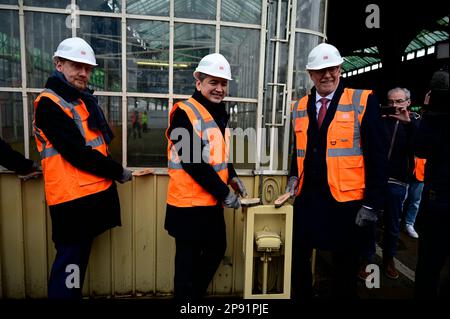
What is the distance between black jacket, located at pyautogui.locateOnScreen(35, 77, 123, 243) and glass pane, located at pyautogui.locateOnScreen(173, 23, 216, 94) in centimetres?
85

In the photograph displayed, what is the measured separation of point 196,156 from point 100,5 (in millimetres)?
1500

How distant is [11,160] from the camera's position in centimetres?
235

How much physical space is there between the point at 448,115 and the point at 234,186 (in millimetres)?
1468

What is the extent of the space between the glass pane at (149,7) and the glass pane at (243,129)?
3.01 feet

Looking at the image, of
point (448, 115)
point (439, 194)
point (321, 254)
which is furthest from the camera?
point (321, 254)

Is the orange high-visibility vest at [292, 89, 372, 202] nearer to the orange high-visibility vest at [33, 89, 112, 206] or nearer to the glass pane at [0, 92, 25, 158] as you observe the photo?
the orange high-visibility vest at [33, 89, 112, 206]

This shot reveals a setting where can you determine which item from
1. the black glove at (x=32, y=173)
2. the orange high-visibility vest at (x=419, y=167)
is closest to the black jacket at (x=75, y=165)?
the black glove at (x=32, y=173)

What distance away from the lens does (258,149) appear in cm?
280

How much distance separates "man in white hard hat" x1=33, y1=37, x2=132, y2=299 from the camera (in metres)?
2.09

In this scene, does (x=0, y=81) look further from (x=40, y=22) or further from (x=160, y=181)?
(x=160, y=181)

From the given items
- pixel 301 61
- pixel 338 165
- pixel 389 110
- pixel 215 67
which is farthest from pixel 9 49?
pixel 389 110

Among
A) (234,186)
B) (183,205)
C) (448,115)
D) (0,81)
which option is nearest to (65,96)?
(0,81)

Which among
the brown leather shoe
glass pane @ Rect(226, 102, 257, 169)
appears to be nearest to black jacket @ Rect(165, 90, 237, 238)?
glass pane @ Rect(226, 102, 257, 169)
